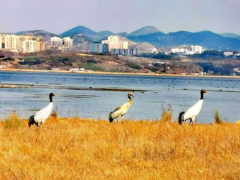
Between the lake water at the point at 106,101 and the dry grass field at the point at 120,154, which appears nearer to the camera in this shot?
the dry grass field at the point at 120,154

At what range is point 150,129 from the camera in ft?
41.4

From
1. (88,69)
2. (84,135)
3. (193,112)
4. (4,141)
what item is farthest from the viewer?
(88,69)

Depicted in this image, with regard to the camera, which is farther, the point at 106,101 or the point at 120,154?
the point at 106,101

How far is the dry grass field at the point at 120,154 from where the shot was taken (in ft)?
24.2

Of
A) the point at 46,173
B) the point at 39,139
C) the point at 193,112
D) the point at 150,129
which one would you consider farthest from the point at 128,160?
the point at 193,112

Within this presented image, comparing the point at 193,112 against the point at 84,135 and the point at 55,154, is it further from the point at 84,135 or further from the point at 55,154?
the point at 55,154

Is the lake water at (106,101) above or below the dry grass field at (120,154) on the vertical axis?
below

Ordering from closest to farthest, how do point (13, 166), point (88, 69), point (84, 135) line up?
1. point (13, 166)
2. point (84, 135)
3. point (88, 69)

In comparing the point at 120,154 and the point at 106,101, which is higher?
the point at 120,154

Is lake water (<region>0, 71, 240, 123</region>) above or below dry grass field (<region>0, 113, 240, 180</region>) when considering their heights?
below

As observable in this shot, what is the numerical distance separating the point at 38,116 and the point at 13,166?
525 cm

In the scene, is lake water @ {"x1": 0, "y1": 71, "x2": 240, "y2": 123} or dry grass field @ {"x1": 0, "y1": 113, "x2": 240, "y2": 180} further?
lake water @ {"x1": 0, "y1": 71, "x2": 240, "y2": 123}

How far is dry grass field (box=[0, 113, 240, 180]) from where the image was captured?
738 centimetres

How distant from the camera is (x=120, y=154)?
29.5ft
